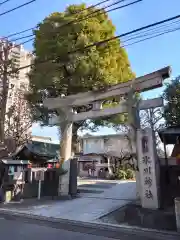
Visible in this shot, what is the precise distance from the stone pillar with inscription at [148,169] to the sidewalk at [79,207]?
1965mm

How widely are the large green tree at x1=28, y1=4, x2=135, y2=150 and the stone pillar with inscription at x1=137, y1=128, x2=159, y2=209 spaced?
8251mm

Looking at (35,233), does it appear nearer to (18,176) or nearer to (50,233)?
(50,233)

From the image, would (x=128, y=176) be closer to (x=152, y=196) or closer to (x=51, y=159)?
(x=51, y=159)

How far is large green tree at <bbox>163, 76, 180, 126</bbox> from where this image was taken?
17859mm

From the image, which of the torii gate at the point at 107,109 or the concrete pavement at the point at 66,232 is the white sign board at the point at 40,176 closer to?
the torii gate at the point at 107,109

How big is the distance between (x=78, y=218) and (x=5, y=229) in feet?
9.35

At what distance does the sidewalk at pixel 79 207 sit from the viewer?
33.9ft

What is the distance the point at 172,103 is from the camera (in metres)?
18.2

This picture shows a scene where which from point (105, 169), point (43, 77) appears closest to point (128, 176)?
point (105, 169)

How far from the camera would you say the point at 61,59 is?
18734 mm

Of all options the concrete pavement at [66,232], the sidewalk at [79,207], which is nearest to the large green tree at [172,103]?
the sidewalk at [79,207]

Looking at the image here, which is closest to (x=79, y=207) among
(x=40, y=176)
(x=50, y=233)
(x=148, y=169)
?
(x=40, y=176)

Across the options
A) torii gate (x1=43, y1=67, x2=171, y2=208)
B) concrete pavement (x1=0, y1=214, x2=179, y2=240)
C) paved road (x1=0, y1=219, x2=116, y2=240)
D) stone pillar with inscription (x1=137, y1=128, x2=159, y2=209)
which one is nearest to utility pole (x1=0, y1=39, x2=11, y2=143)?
torii gate (x1=43, y1=67, x2=171, y2=208)

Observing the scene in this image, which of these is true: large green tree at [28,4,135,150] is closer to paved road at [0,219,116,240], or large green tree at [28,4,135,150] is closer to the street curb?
the street curb
